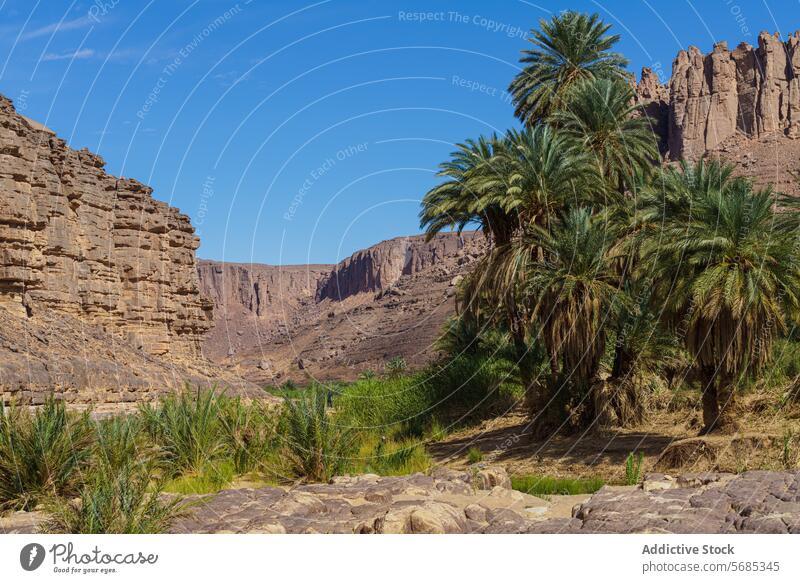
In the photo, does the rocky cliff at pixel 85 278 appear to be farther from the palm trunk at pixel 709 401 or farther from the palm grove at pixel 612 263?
the palm trunk at pixel 709 401

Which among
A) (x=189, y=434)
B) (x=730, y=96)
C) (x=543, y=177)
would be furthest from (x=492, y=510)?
(x=730, y=96)

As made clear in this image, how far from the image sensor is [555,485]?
15.7 m

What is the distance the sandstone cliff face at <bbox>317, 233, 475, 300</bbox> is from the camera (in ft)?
537

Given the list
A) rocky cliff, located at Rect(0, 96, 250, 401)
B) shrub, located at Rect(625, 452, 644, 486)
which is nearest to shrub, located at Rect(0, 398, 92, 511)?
shrub, located at Rect(625, 452, 644, 486)

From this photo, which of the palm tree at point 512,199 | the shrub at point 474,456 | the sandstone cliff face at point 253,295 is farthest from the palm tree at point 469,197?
the sandstone cliff face at point 253,295

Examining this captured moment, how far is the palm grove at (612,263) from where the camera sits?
16.8 meters

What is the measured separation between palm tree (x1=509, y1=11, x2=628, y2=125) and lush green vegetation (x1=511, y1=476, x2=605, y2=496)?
18357 mm

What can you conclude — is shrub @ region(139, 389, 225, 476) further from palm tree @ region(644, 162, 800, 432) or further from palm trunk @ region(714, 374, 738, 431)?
palm trunk @ region(714, 374, 738, 431)

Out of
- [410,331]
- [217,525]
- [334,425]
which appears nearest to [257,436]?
[334,425]

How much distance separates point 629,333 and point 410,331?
68.5 m

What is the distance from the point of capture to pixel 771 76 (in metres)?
120

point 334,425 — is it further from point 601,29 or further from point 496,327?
point 601,29

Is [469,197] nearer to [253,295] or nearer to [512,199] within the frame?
[512,199]
